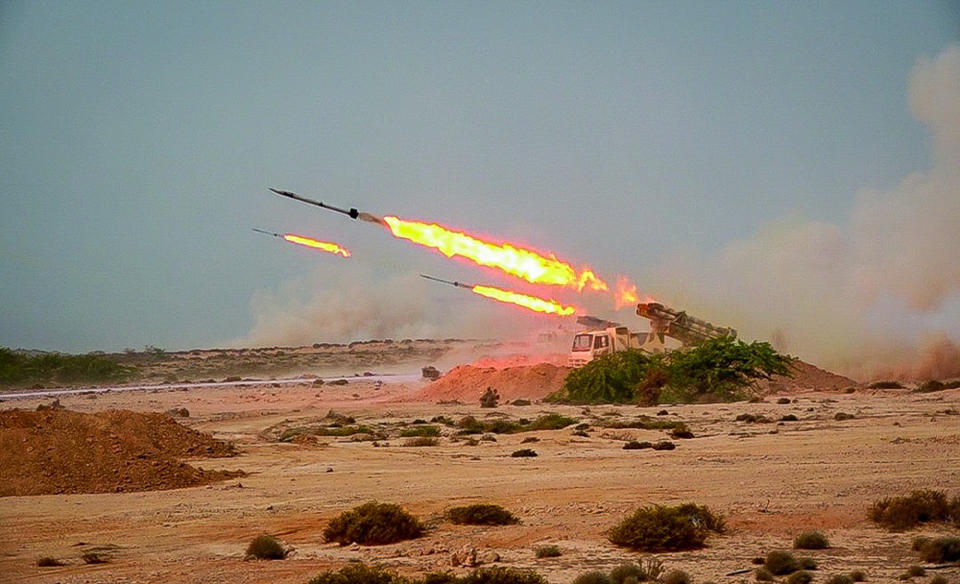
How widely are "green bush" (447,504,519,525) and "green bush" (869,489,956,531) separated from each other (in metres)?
4.90

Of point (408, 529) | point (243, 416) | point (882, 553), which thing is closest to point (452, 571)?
point (408, 529)

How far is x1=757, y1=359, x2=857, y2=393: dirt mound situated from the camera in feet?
160

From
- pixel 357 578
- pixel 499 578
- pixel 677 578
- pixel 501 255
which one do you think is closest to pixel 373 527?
pixel 357 578

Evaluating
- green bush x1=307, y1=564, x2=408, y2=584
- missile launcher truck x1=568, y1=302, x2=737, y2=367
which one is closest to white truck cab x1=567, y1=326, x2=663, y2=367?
missile launcher truck x1=568, y1=302, x2=737, y2=367

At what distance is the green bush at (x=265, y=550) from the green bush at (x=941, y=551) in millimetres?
7667

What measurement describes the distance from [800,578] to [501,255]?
33.0 m

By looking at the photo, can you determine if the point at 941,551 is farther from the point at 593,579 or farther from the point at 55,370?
the point at 55,370

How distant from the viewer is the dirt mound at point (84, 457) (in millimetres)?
23656

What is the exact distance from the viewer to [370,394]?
62.7 m

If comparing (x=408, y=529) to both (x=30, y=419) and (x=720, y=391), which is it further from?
(x=720, y=391)

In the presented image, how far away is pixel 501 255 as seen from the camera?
147 ft

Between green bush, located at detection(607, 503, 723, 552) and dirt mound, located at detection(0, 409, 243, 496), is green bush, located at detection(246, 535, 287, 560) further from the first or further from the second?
dirt mound, located at detection(0, 409, 243, 496)

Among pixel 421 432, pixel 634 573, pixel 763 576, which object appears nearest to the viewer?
pixel 763 576

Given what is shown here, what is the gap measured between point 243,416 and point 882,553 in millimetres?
36812
